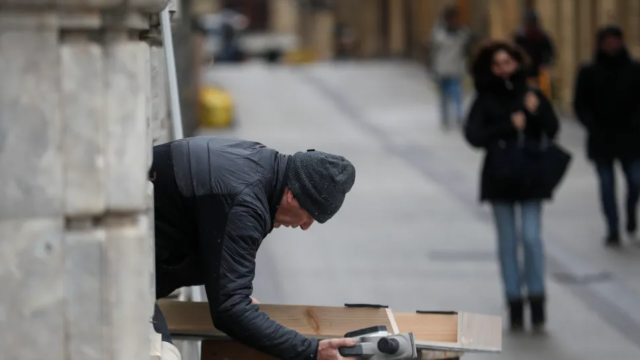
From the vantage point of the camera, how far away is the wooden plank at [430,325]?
13.6ft

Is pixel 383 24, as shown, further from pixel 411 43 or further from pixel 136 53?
pixel 136 53

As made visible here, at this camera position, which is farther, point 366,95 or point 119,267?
point 366,95

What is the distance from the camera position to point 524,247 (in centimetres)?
796

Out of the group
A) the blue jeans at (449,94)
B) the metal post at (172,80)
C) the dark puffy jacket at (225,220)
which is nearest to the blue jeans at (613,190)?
the metal post at (172,80)

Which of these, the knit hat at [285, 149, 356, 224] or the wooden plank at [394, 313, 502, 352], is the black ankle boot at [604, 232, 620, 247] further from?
the knit hat at [285, 149, 356, 224]

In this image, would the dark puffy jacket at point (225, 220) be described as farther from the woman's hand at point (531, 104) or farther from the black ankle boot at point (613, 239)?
the black ankle boot at point (613, 239)

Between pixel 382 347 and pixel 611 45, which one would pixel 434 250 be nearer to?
pixel 611 45

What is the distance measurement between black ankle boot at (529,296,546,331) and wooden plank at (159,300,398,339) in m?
4.03

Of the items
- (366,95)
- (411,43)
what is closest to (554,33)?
(366,95)

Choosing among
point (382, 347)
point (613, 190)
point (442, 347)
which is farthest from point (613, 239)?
point (382, 347)

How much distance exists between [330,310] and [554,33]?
67.7ft

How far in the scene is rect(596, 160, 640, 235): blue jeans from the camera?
10.7m

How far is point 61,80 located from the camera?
2.73m

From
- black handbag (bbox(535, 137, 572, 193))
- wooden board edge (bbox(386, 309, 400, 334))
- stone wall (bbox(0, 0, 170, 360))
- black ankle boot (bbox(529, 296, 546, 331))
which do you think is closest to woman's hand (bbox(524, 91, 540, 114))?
black handbag (bbox(535, 137, 572, 193))
